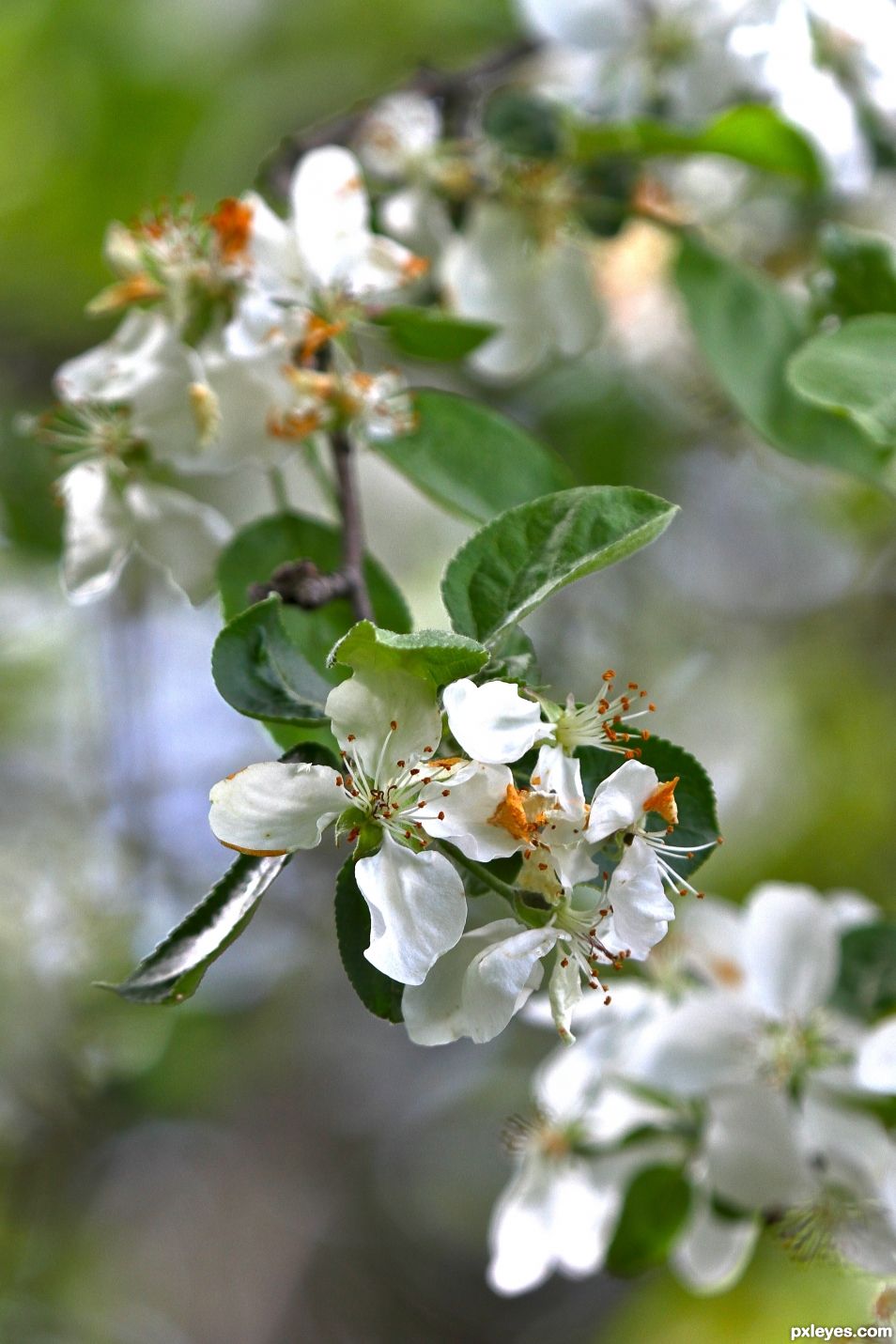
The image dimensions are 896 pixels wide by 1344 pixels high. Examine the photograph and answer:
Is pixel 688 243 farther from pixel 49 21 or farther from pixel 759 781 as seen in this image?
pixel 759 781

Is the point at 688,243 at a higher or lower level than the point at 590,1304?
higher

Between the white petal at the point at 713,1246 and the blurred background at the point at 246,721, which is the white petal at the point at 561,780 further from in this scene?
the blurred background at the point at 246,721

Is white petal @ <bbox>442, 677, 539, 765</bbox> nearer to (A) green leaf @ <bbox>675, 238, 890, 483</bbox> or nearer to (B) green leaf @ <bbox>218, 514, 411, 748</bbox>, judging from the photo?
(B) green leaf @ <bbox>218, 514, 411, 748</bbox>

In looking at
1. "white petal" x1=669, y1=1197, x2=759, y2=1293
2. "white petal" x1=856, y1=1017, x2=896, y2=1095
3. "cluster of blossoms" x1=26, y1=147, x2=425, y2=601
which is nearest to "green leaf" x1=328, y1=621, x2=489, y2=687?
"cluster of blossoms" x1=26, y1=147, x2=425, y2=601

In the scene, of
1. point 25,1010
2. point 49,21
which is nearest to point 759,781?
point 25,1010

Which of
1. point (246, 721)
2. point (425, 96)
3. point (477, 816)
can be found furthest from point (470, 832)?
point (246, 721)

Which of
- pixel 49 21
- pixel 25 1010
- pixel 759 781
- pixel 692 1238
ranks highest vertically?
pixel 49 21
